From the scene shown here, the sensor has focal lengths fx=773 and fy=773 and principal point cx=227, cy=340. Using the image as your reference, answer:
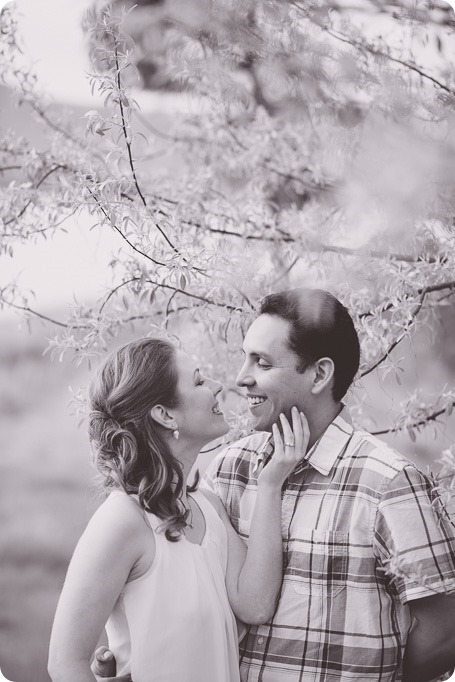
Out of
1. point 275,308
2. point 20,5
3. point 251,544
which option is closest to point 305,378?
point 275,308

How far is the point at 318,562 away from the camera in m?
1.48

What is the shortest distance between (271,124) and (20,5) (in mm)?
767

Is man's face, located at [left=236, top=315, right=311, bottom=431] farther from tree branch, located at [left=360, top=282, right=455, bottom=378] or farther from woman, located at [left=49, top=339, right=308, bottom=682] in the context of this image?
tree branch, located at [left=360, top=282, right=455, bottom=378]

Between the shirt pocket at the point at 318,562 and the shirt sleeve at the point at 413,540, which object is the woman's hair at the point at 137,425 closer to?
the shirt pocket at the point at 318,562

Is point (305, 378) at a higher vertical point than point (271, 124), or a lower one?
lower

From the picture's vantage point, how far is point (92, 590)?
51.5 inches

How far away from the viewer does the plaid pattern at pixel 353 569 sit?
4.62 feet

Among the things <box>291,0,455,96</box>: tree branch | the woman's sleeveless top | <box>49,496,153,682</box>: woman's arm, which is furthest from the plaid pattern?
<box>291,0,455,96</box>: tree branch

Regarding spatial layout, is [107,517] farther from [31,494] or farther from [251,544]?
[31,494]

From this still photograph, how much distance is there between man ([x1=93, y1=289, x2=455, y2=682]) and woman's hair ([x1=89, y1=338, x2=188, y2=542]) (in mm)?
185

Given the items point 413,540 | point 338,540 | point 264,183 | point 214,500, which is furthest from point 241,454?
point 264,183

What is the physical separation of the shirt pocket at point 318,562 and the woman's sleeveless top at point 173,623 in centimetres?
16

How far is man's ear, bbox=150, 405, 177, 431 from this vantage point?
1522mm

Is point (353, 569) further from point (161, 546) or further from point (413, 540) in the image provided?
point (161, 546)
